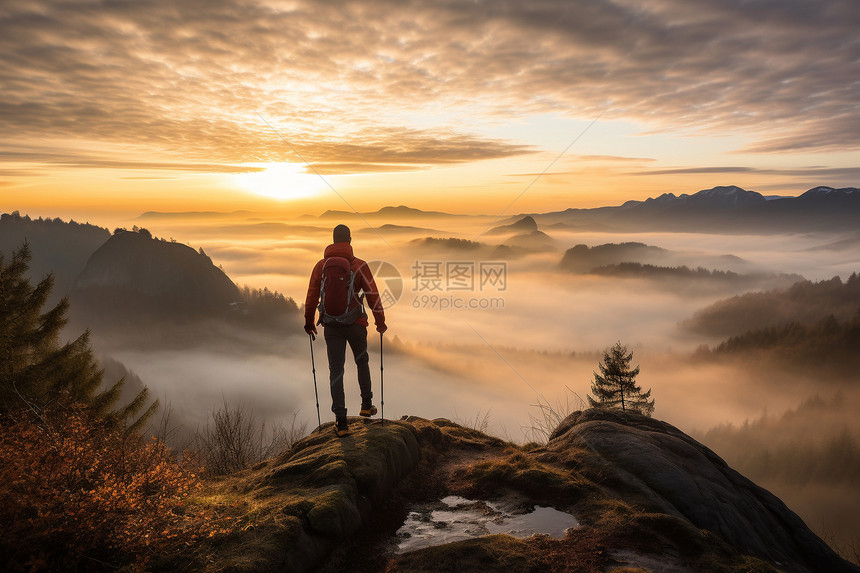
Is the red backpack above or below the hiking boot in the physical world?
above

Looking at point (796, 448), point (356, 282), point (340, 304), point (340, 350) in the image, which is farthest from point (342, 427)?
point (796, 448)

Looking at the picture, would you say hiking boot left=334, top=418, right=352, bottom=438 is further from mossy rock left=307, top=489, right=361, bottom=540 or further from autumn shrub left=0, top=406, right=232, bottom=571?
autumn shrub left=0, top=406, right=232, bottom=571

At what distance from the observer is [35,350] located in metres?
22.4

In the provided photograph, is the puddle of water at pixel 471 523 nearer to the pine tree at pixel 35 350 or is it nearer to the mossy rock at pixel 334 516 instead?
the mossy rock at pixel 334 516

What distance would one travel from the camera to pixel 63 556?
498 centimetres

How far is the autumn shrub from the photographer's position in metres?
4.83

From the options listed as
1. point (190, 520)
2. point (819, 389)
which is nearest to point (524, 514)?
point (190, 520)

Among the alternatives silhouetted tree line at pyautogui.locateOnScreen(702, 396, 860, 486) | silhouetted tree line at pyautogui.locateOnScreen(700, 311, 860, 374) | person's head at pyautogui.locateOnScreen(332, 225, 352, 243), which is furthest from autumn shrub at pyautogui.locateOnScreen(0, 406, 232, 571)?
silhouetted tree line at pyautogui.locateOnScreen(700, 311, 860, 374)

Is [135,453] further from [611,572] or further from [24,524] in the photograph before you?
[611,572]

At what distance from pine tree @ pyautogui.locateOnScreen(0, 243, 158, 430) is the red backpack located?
15.0m

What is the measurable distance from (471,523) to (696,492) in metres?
4.41

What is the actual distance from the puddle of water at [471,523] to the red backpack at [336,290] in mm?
4138
